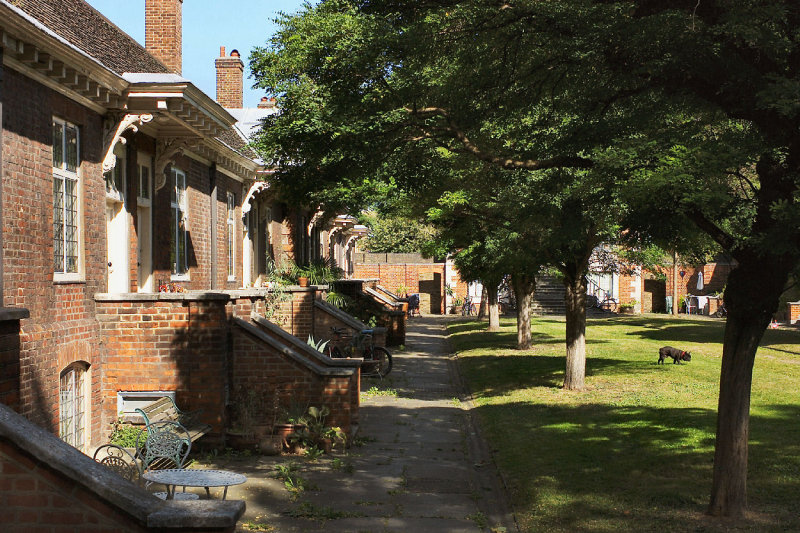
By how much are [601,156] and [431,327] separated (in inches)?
1271

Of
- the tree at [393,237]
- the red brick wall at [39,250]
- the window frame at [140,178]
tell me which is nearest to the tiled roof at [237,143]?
the window frame at [140,178]

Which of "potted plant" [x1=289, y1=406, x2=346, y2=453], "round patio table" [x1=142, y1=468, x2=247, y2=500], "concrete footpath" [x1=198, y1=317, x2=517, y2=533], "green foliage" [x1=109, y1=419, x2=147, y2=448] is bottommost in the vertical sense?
"concrete footpath" [x1=198, y1=317, x2=517, y2=533]

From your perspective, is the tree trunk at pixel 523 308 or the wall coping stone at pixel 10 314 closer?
the wall coping stone at pixel 10 314

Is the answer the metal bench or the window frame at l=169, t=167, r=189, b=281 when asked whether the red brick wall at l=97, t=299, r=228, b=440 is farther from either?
the window frame at l=169, t=167, r=189, b=281

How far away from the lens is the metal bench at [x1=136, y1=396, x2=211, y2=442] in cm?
1011

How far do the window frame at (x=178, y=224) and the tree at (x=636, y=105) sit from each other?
3.84 meters

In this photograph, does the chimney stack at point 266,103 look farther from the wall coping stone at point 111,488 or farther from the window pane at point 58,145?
the wall coping stone at point 111,488

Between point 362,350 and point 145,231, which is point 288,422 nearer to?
point 145,231

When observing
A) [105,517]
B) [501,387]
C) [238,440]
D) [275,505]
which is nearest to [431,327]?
[501,387]

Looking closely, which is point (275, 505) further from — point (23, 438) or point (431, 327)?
point (431, 327)

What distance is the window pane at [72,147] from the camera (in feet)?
33.4

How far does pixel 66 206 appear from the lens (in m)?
10.1

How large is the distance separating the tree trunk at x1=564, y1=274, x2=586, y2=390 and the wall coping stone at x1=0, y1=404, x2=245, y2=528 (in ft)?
44.1

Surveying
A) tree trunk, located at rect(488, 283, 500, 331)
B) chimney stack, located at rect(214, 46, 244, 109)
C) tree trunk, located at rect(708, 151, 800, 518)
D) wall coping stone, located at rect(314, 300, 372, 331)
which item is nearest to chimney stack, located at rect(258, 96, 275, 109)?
chimney stack, located at rect(214, 46, 244, 109)
